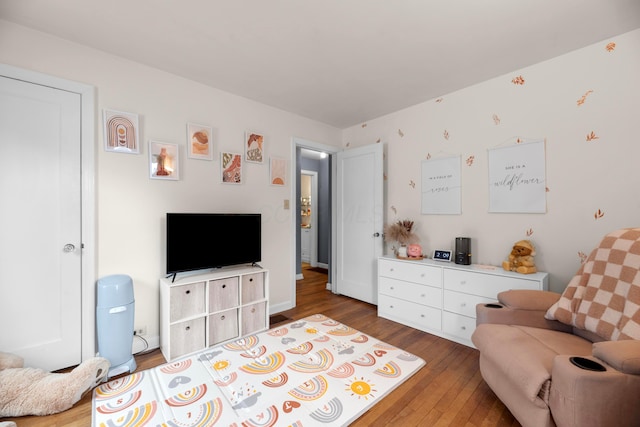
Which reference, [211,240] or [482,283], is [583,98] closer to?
[482,283]

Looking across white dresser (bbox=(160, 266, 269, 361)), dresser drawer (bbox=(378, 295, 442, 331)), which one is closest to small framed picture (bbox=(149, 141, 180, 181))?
white dresser (bbox=(160, 266, 269, 361))

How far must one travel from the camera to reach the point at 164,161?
240 centimetres

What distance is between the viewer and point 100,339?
1.97 m

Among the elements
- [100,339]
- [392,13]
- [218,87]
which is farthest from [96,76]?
[392,13]

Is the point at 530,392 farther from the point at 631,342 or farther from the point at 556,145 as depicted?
the point at 556,145

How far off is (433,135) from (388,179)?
75 cm

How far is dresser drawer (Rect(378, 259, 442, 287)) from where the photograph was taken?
8.70ft

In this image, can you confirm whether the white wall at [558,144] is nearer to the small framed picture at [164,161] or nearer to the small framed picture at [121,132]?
the small framed picture at [164,161]

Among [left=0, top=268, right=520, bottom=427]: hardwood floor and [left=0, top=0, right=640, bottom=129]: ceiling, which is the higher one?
[left=0, top=0, right=640, bottom=129]: ceiling

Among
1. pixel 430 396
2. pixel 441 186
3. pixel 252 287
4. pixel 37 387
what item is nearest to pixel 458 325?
pixel 430 396

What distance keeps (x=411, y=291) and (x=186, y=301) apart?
2.19 metres

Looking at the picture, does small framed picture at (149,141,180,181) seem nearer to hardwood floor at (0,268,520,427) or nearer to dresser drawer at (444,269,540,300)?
hardwood floor at (0,268,520,427)

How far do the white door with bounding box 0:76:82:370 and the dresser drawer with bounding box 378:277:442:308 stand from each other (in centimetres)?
280

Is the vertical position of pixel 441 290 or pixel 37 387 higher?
pixel 441 290
